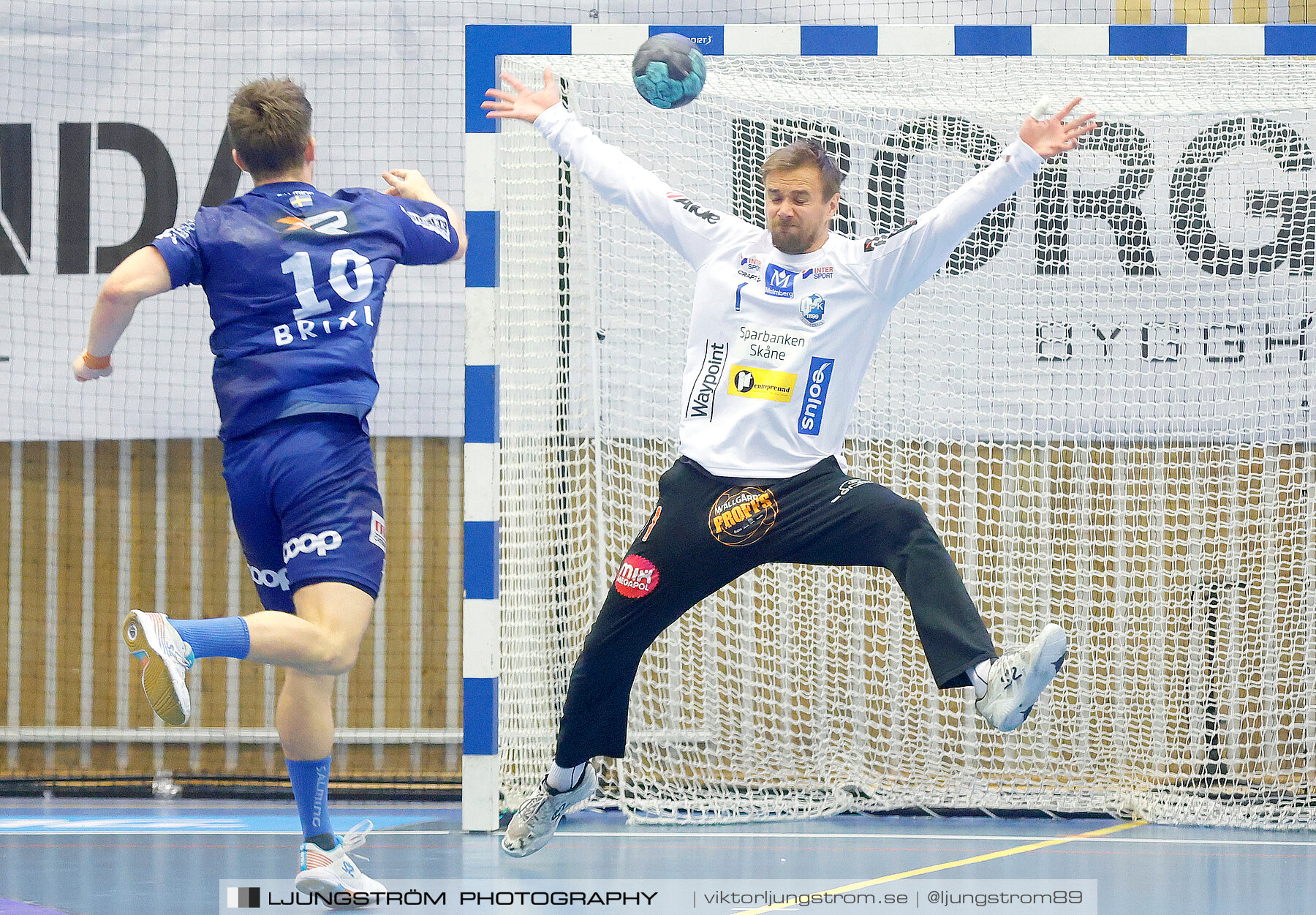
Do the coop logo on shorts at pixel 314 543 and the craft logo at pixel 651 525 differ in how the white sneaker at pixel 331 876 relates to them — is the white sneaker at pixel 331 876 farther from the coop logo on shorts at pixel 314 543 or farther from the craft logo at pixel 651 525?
the craft logo at pixel 651 525

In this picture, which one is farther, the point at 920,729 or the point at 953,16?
the point at 953,16

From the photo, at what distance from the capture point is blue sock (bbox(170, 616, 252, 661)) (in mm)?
3627

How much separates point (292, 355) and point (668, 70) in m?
1.67

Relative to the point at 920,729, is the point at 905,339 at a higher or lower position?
higher

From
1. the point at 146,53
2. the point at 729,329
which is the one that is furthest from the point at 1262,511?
the point at 146,53

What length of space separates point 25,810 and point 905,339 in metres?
4.95

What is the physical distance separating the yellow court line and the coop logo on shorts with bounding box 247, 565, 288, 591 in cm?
176

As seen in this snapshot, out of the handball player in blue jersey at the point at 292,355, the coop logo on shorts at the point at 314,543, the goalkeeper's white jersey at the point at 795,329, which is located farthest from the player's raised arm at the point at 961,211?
the coop logo on shorts at the point at 314,543

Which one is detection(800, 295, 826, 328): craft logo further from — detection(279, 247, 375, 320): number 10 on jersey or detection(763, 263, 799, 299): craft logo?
detection(279, 247, 375, 320): number 10 on jersey

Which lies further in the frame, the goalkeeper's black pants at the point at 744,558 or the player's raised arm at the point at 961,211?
the player's raised arm at the point at 961,211

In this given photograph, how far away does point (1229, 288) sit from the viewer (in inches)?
264

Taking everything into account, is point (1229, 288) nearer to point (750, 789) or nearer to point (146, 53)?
point (750, 789)

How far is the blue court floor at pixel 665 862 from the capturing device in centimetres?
462

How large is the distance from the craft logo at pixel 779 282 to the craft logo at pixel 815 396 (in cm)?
24
